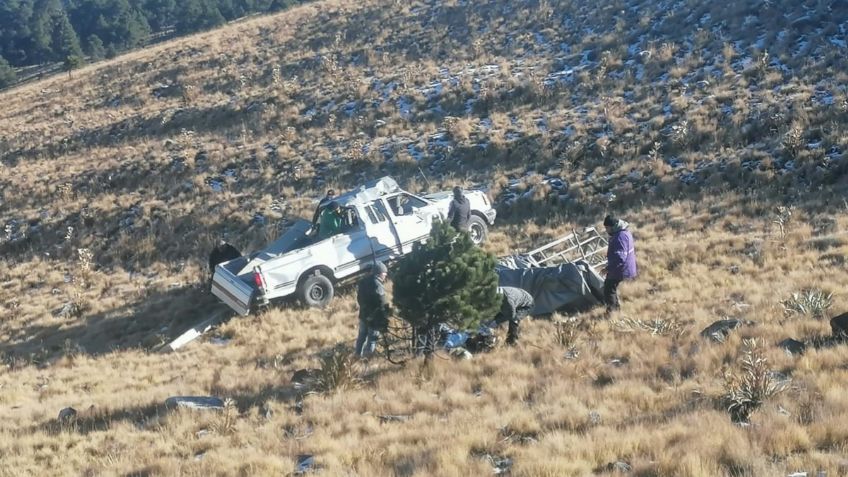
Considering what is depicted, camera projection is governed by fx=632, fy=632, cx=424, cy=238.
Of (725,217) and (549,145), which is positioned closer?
(725,217)

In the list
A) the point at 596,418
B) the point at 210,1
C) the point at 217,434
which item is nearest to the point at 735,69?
the point at 596,418

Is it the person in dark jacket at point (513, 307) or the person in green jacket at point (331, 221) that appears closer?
the person in dark jacket at point (513, 307)

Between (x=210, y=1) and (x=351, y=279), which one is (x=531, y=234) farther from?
(x=210, y=1)

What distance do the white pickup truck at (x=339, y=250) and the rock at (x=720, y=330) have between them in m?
5.66

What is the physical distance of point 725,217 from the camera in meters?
14.1

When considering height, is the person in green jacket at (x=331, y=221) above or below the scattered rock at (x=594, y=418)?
above

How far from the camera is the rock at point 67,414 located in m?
8.36

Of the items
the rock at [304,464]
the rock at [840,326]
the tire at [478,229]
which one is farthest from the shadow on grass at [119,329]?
the rock at [840,326]

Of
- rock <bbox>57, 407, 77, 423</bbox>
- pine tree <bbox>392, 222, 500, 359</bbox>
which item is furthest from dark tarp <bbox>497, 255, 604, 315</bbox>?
rock <bbox>57, 407, 77, 423</bbox>

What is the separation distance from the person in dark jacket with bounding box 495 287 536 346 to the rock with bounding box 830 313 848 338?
3732mm

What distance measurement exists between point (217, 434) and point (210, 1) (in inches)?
2693

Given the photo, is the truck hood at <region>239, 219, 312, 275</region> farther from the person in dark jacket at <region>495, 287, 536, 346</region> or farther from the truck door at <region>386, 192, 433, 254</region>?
the person in dark jacket at <region>495, 287, 536, 346</region>

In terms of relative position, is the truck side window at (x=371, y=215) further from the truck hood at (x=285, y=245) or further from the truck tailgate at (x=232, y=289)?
the truck tailgate at (x=232, y=289)

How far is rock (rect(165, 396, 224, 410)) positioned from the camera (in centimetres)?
809
